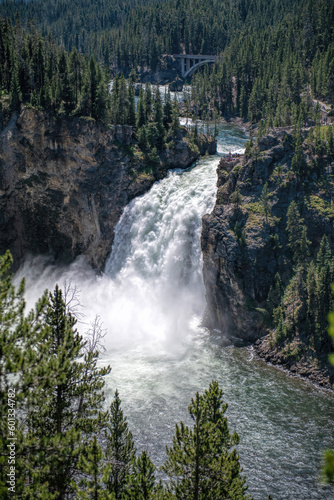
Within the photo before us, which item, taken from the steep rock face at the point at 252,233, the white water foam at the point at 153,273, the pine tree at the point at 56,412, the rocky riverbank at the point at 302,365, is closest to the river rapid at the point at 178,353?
the white water foam at the point at 153,273

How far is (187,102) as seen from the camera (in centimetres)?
11006

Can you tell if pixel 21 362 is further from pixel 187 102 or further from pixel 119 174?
pixel 187 102

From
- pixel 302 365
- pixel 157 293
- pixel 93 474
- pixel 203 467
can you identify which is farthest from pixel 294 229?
pixel 93 474

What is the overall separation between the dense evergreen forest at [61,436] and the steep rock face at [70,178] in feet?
136

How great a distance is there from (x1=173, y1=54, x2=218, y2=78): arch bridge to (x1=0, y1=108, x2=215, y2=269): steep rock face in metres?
94.8

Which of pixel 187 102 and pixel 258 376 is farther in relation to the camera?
pixel 187 102

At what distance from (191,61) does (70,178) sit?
108871mm

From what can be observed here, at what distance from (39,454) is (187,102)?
10670 cm

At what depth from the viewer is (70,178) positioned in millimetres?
61844

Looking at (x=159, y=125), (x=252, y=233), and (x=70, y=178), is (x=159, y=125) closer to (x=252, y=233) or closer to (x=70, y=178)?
(x=70, y=178)

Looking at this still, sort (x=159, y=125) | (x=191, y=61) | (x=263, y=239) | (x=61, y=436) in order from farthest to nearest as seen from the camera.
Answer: (x=191, y=61) < (x=159, y=125) < (x=263, y=239) < (x=61, y=436)

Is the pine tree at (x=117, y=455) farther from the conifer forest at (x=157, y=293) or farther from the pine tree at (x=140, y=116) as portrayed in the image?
the pine tree at (x=140, y=116)

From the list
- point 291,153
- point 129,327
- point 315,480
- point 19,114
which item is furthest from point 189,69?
point 315,480

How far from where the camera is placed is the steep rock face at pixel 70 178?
61.7 m
